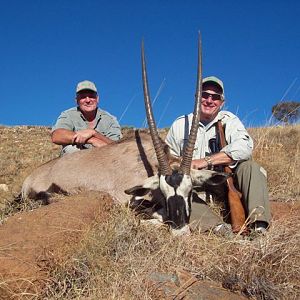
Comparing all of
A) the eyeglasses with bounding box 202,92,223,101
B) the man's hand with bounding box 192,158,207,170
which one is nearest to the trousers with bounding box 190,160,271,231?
the man's hand with bounding box 192,158,207,170

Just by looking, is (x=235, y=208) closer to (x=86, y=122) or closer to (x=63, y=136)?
(x=63, y=136)

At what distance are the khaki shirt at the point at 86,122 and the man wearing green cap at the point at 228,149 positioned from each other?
1184mm

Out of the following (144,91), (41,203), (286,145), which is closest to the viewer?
(144,91)

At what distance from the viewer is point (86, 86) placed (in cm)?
597

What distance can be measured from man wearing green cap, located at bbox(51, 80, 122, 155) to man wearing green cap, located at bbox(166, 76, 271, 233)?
3.07ft

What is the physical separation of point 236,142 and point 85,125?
2278 mm

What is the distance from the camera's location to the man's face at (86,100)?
604 centimetres

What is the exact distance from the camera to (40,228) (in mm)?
3053

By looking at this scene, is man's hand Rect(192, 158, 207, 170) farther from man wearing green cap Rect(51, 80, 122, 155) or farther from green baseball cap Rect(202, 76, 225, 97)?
man wearing green cap Rect(51, 80, 122, 155)

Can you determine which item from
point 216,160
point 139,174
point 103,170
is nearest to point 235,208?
point 216,160

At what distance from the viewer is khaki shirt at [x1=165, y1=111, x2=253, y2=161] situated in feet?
14.7

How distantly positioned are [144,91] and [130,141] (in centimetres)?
96

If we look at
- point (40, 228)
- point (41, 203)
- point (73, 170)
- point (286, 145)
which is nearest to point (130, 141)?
point (73, 170)

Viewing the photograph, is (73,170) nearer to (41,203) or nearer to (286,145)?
(41,203)
